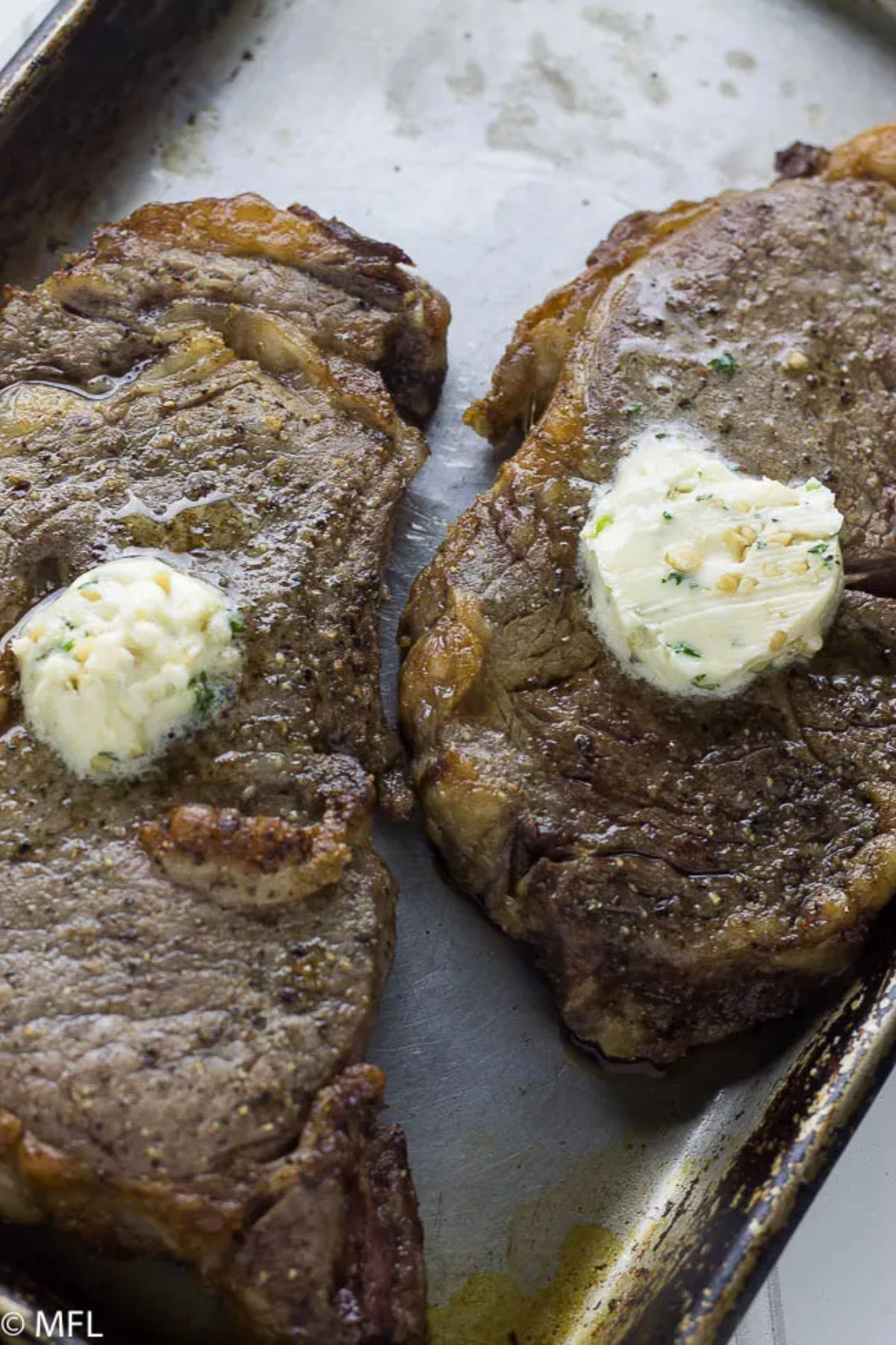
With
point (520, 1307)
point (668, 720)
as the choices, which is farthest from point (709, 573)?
point (520, 1307)

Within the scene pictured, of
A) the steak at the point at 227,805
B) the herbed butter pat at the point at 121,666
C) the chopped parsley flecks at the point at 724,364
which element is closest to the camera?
the steak at the point at 227,805

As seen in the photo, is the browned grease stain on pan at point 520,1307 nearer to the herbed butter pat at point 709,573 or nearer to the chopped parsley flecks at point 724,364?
the herbed butter pat at point 709,573

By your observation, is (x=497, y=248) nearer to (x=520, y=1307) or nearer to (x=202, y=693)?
(x=202, y=693)

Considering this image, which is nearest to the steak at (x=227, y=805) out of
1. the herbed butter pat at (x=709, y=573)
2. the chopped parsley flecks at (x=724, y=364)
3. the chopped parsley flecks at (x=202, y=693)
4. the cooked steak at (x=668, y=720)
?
the chopped parsley flecks at (x=202, y=693)

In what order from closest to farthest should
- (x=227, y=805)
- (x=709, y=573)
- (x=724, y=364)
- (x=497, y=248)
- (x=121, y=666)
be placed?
(x=121, y=666) < (x=227, y=805) < (x=709, y=573) < (x=724, y=364) < (x=497, y=248)

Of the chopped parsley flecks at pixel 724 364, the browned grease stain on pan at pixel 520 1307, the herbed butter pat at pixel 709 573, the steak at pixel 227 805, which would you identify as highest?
the chopped parsley flecks at pixel 724 364

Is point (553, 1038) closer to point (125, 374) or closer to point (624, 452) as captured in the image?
point (624, 452)

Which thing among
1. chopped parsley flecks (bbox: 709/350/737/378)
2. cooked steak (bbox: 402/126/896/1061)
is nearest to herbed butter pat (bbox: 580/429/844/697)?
cooked steak (bbox: 402/126/896/1061)
